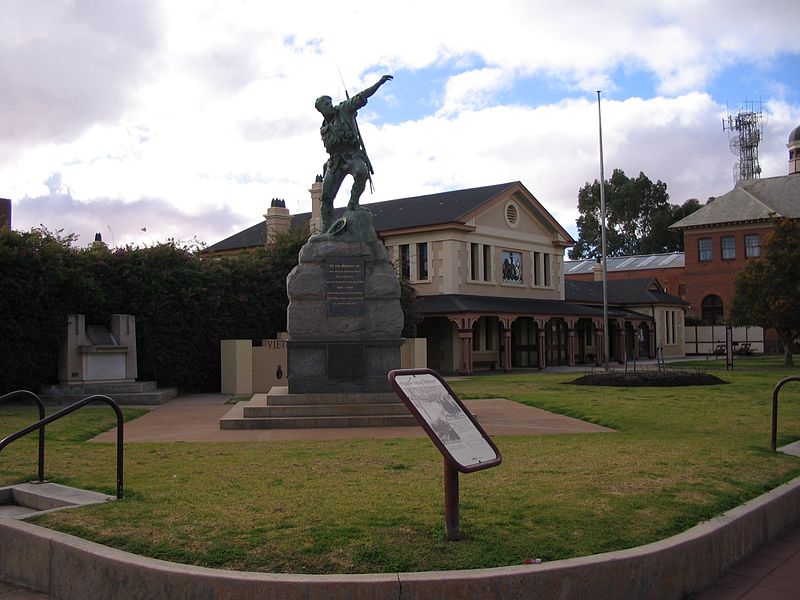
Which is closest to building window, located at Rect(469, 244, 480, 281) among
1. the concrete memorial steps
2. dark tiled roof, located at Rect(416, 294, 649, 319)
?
dark tiled roof, located at Rect(416, 294, 649, 319)

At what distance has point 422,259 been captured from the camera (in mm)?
40375

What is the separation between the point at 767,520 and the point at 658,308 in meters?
49.4

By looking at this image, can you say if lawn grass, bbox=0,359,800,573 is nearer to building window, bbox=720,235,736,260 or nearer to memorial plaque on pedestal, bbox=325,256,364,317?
memorial plaque on pedestal, bbox=325,256,364,317

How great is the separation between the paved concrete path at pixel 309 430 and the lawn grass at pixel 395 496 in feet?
2.99

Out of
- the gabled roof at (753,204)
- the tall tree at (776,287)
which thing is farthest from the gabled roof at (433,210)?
the gabled roof at (753,204)

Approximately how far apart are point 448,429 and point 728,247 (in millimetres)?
60772

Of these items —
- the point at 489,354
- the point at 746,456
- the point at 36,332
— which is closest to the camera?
the point at 746,456

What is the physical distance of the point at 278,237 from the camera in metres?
29.5

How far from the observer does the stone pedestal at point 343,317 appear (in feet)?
48.0

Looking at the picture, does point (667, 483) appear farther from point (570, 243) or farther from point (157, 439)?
point (570, 243)

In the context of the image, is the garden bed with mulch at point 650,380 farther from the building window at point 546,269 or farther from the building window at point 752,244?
the building window at point 752,244

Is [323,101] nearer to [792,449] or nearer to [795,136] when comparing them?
[792,449]

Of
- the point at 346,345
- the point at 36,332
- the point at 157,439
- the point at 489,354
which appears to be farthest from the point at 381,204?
the point at 157,439

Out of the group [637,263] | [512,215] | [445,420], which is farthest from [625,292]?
[445,420]
